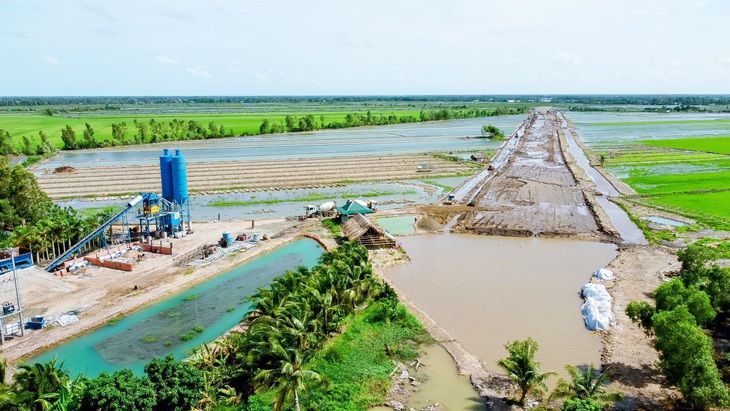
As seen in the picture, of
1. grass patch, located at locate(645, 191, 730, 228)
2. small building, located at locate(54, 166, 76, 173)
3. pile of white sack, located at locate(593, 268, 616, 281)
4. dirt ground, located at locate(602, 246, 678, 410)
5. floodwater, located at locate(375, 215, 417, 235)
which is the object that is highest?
small building, located at locate(54, 166, 76, 173)

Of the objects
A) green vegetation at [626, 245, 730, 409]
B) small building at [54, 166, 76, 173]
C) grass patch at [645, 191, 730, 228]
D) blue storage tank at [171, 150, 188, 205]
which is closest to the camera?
green vegetation at [626, 245, 730, 409]

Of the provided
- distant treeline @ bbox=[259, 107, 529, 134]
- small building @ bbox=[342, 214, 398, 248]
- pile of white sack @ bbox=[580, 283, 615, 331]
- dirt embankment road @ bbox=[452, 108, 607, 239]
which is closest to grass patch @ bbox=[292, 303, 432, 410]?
pile of white sack @ bbox=[580, 283, 615, 331]

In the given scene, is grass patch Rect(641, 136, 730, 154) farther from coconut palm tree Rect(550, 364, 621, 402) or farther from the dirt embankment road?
coconut palm tree Rect(550, 364, 621, 402)

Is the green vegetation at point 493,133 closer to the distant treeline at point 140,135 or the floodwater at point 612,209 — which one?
the floodwater at point 612,209

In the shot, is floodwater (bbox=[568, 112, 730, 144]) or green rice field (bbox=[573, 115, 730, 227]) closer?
green rice field (bbox=[573, 115, 730, 227])

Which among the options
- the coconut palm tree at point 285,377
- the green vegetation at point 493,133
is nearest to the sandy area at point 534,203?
the coconut palm tree at point 285,377

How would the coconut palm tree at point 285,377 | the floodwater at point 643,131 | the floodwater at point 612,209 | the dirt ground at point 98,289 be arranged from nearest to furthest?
1. the coconut palm tree at point 285,377
2. the dirt ground at point 98,289
3. the floodwater at point 612,209
4. the floodwater at point 643,131
